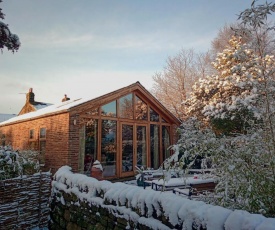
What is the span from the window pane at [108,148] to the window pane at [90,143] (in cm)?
34

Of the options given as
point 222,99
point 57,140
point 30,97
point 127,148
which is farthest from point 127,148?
point 30,97

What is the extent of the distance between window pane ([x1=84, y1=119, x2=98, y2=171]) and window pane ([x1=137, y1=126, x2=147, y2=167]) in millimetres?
2349

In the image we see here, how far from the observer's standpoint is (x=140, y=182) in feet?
26.3

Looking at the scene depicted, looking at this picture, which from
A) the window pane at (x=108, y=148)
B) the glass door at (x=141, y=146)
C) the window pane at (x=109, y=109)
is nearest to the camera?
the window pane at (x=108, y=148)

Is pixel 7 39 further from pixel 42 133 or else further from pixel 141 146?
pixel 141 146

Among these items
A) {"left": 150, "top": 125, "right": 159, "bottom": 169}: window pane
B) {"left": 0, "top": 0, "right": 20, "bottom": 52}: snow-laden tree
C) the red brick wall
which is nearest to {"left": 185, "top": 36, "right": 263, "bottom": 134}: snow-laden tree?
{"left": 150, "top": 125, "right": 159, "bottom": 169}: window pane

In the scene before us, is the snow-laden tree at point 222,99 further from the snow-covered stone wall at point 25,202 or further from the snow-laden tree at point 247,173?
the snow-covered stone wall at point 25,202

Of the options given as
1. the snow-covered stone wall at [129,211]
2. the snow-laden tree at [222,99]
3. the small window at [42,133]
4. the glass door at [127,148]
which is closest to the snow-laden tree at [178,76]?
the snow-laden tree at [222,99]

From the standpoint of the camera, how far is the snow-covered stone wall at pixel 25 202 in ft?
14.5

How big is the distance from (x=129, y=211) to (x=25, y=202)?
295 cm

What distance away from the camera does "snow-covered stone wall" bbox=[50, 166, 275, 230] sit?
6.16 feet

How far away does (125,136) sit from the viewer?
10016 millimetres

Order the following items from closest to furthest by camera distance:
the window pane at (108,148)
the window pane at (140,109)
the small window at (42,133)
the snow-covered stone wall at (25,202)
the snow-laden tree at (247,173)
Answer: the snow-laden tree at (247,173) → the snow-covered stone wall at (25,202) → the window pane at (108,148) → the small window at (42,133) → the window pane at (140,109)

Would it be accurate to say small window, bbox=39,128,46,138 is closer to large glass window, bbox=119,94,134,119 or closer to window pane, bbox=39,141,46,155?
window pane, bbox=39,141,46,155
